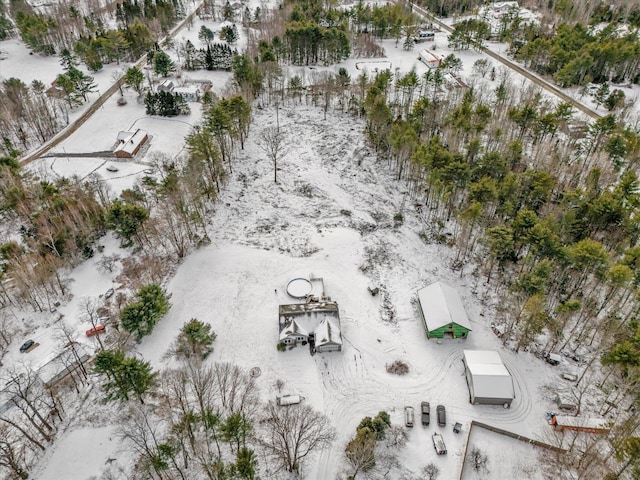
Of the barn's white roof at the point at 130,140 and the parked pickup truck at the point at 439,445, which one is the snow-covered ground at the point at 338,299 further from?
the barn's white roof at the point at 130,140

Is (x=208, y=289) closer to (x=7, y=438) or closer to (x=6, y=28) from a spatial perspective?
(x=7, y=438)

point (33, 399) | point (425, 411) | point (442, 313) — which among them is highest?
→ point (442, 313)

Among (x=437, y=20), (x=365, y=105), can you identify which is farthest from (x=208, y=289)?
(x=437, y=20)

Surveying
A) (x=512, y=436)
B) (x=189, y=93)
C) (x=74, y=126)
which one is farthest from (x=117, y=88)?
A: (x=512, y=436)

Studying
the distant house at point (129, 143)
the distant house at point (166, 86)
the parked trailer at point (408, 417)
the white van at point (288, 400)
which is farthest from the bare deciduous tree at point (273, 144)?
the parked trailer at point (408, 417)

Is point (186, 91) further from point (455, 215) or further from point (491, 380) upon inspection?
point (491, 380)

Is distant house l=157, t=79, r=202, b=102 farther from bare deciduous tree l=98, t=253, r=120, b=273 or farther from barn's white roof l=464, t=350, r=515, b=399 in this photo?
barn's white roof l=464, t=350, r=515, b=399

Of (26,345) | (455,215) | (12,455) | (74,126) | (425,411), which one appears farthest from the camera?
(74,126)
